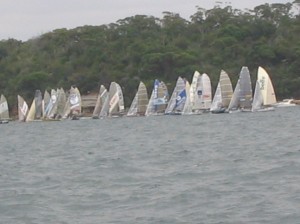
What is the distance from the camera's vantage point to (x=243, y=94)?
258 feet

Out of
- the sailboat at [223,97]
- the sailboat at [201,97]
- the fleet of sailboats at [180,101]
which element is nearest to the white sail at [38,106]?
the fleet of sailboats at [180,101]

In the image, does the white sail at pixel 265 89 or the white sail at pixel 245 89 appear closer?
the white sail at pixel 245 89

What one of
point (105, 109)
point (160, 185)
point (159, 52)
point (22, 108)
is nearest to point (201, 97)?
point (105, 109)

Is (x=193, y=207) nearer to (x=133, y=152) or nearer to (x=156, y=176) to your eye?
(x=156, y=176)

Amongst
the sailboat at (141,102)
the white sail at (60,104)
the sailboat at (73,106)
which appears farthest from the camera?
the white sail at (60,104)

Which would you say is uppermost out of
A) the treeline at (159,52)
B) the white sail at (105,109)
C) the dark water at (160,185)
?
the treeline at (159,52)

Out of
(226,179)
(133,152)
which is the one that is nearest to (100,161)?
(133,152)

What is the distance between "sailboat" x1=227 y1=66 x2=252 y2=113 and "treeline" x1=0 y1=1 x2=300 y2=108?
2433cm

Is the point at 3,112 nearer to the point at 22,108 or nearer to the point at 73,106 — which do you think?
the point at 22,108

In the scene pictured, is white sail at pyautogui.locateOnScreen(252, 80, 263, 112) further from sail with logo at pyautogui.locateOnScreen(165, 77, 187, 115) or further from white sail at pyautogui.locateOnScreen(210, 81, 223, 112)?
sail with logo at pyautogui.locateOnScreen(165, 77, 187, 115)

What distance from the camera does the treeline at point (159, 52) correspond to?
11088 centimetres

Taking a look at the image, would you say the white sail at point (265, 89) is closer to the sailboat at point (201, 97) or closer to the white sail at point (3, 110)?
the sailboat at point (201, 97)

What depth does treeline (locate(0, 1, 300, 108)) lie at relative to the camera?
364ft

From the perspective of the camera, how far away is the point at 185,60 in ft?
370
